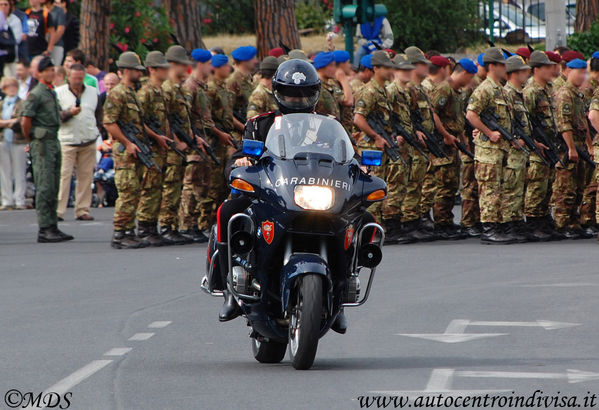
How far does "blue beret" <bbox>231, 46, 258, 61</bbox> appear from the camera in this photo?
17.0 m

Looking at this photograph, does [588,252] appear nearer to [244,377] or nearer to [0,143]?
[244,377]

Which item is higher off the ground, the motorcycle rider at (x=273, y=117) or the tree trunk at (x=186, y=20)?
the motorcycle rider at (x=273, y=117)

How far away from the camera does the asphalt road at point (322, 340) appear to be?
7.57 meters

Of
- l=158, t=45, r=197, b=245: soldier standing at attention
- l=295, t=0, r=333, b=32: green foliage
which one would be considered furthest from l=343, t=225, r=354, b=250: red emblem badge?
l=295, t=0, r=333, b=32: green foliage

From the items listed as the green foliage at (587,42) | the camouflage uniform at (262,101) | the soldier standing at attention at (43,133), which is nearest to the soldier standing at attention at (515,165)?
the camouflage uniform at (262,101)

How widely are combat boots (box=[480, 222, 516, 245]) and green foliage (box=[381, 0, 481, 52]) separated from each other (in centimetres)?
1739

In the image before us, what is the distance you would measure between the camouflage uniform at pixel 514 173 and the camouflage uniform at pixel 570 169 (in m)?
0.52

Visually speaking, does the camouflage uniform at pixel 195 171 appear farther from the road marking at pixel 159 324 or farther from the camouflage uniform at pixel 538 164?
the road marking at pixel 159 324

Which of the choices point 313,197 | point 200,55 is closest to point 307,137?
point 313,197

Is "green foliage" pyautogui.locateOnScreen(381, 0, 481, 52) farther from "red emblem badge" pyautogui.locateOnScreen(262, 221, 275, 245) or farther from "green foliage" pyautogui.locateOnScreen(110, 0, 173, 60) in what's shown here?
"red emblem badge" pyautogui.locateOnScreen(262, 221, 275, 245)

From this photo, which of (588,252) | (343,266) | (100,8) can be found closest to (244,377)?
(343,266)

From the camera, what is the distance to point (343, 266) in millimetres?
8148

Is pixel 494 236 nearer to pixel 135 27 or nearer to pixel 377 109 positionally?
pixel 377 109

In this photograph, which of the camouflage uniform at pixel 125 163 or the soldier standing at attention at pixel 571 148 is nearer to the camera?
the camouflage uniform at pixel 125 163
